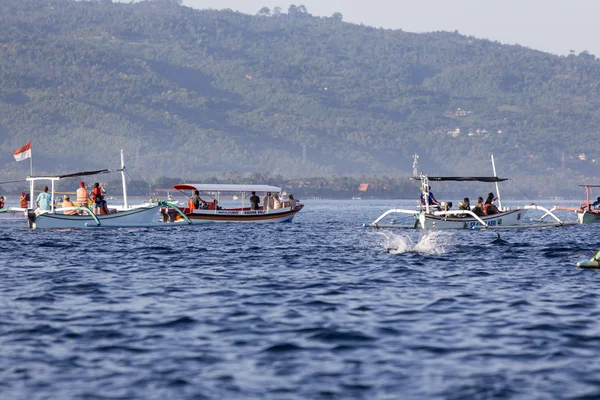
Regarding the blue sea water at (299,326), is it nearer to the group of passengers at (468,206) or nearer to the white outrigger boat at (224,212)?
the group of passengers at (468,206)

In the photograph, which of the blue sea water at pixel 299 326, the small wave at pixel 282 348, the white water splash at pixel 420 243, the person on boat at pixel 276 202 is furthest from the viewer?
the person on boat at pixel 276 202

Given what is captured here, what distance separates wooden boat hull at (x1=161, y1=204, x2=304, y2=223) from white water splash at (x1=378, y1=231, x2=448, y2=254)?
47.1ft

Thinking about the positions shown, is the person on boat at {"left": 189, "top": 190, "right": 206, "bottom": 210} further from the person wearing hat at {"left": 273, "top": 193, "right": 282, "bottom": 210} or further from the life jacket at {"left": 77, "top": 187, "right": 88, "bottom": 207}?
the life jacket at {"left": 77, "top": 187, "right": 88, "bottom": 207}

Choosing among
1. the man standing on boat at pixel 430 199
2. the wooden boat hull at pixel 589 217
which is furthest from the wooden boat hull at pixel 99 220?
the wooden boat hull at pixel 589 217

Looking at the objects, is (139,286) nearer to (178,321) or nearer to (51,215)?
(178,321)

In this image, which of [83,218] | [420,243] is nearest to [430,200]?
[420,243]

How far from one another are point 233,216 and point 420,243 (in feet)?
71.6

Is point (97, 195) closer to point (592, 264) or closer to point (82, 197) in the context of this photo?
point (82, 197)

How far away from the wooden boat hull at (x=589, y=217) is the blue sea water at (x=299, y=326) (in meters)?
28.0

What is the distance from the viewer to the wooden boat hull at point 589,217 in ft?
197

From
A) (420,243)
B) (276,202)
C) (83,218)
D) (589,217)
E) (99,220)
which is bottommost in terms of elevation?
(420,243)

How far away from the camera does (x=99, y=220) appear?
49.9 m

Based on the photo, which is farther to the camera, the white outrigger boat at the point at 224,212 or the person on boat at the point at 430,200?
the white outrigger boat at the point at 224,212

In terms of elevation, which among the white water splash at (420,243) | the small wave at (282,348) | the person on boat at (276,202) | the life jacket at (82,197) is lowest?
the small wave at (282,348)
